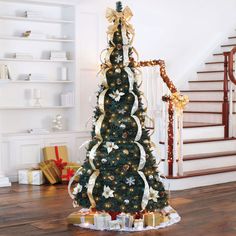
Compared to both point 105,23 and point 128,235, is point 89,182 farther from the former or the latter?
point 105,23

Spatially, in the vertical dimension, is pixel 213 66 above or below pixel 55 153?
above

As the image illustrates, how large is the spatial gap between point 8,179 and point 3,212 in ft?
5.48

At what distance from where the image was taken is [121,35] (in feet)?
16.0

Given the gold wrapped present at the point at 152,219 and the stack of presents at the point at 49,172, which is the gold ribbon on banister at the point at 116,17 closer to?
the gold wrapped present at the point at 152,219

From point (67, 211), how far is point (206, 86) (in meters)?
4.42

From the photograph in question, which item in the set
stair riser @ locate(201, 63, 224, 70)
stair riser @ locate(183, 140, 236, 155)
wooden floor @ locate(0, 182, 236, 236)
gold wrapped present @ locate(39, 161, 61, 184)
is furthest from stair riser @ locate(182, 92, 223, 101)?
gold wrapped present @ locate(39, 161, 61, 184)

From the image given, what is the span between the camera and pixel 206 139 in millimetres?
7492

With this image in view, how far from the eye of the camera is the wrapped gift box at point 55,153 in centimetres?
734

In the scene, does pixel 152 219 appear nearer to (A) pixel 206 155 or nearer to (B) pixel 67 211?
(B) pixel 67 211

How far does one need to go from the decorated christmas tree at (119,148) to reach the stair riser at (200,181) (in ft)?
5.31

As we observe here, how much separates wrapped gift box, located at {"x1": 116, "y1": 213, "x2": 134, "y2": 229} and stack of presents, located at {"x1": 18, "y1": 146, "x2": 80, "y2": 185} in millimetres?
2431

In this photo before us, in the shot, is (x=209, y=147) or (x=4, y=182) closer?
(x=4, y=182)

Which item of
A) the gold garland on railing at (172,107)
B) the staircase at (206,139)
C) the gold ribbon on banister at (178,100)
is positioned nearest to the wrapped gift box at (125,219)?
the staircase at (206,139)

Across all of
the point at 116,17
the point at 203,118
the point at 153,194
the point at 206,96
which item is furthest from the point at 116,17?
the point at 206,96
